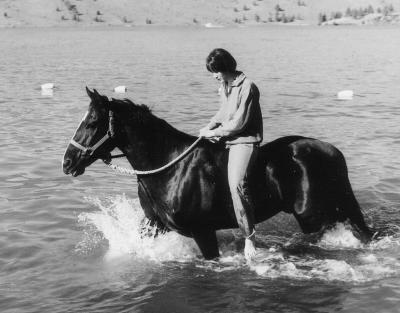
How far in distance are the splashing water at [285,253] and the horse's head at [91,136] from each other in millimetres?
1617

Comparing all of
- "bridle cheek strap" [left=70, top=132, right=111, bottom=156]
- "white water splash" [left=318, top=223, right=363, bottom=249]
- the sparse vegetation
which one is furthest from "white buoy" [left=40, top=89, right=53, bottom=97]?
the sparse vegetation

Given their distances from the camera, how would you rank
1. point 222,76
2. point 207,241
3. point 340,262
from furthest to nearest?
1. point 340,262
2. point 207,241
3. point 222,76

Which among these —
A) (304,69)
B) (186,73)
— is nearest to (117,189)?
(186,73)

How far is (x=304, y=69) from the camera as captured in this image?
A: 42125 millimetres

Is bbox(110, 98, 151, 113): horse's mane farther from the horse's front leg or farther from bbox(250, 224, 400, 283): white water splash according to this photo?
bbox(250, 224, 400, 283): white water splash

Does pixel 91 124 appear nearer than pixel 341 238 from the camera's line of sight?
Yes

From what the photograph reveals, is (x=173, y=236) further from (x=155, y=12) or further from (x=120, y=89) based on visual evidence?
(x=155, y=12)

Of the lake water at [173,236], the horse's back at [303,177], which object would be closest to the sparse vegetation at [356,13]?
the lake water at [173,236]

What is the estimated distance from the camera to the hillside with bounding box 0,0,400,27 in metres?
93.6

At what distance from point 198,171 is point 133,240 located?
204 centimetres

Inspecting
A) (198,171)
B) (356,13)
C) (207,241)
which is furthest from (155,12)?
(198,171)

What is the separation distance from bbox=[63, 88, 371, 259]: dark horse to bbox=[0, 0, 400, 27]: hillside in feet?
279

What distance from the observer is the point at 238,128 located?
28.2ft

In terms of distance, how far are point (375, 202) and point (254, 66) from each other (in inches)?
1211
